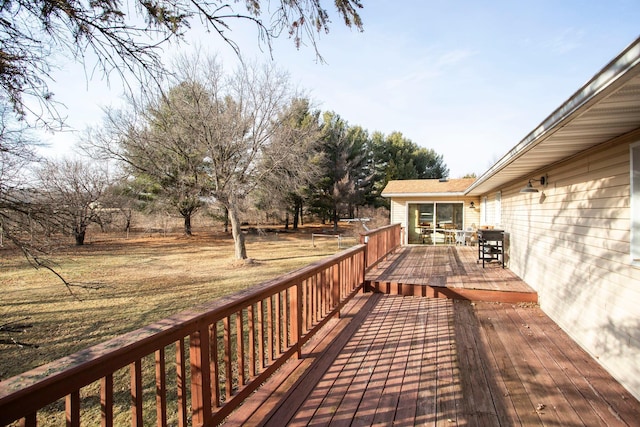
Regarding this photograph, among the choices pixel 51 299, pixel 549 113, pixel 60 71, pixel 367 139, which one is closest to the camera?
pixel 549 113

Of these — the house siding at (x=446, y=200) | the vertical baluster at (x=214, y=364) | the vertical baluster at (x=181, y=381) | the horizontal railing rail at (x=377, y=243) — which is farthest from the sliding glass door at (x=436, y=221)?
the vertical baluster at (x=181, y=381)

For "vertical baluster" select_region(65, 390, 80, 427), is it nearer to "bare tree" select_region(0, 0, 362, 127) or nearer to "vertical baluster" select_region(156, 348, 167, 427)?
"vertical baluster" select_region(156, 348, 167, 427)

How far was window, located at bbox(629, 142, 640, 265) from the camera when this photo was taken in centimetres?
253

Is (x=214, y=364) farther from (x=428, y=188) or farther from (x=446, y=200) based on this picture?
(x=428, y=188)

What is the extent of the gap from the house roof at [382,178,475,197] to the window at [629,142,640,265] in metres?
8.76

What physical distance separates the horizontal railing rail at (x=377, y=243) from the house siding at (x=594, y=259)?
2.62m

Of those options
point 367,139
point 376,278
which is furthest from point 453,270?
point 367,139

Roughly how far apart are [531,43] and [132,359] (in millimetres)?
9724

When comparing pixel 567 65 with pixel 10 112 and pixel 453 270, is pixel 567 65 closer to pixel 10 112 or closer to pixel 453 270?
pixel 453 270

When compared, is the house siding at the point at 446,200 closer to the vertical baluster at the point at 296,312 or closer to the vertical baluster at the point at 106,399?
the vertical baluster at the point at 296,312

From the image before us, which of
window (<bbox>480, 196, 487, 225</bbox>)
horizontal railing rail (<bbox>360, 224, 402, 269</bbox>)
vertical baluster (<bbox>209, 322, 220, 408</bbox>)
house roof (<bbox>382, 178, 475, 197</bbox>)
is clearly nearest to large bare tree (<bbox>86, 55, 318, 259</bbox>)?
house roof (<bbox>382, 178, 475, 197</bbox>)

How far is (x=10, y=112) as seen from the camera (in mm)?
2596

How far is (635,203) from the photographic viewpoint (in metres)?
2.55

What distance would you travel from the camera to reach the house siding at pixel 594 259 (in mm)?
2619
